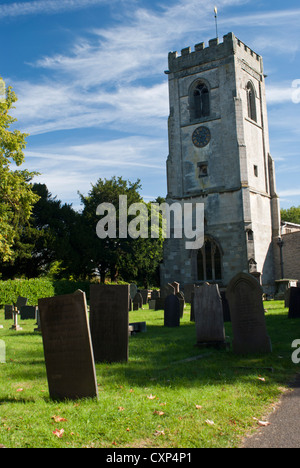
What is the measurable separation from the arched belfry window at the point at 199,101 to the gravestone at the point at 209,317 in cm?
2380

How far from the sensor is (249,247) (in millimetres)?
27891

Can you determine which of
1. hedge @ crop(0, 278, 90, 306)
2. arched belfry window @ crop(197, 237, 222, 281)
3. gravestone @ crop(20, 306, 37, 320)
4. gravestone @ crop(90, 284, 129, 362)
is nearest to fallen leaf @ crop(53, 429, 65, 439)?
gravestone @ crop(90, 284, 129, 362)

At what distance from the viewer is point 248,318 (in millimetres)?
8430

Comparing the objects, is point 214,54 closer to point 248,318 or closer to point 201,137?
point 201,137

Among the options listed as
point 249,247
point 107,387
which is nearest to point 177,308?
point 107,387

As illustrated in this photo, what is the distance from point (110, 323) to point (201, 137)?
24.7m

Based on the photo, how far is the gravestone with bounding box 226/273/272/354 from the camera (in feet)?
27.4
